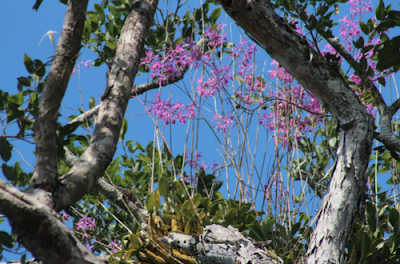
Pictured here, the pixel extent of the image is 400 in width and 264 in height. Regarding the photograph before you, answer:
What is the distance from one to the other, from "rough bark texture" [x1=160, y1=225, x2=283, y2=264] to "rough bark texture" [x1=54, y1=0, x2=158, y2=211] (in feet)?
2.14

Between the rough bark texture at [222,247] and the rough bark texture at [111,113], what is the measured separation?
2.14ft

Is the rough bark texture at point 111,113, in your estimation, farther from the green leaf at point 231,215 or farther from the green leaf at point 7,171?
the green leaf at point 231,215

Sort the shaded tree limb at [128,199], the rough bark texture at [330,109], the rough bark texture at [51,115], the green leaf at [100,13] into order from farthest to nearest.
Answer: the green leaf at [100,13], the shaded tree limb at [128,199], the rough bark texture at [330,109], the rough bark texture at [51,115]

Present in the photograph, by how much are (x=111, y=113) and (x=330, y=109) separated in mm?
1048

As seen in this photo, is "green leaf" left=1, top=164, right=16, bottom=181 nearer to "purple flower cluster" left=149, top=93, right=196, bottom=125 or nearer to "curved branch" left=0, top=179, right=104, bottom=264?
"curved branch" left=0, top=179, right=104, bottom=264

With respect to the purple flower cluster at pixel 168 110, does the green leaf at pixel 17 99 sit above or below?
below

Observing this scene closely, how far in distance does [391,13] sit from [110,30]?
1.92m

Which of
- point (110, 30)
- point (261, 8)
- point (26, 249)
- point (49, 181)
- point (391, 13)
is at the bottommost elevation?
point (26, 249)

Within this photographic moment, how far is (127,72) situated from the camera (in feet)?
4.03

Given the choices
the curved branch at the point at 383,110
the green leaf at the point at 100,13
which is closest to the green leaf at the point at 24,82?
the curved branch at the point at 383,110

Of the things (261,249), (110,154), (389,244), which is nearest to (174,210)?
(261,249)

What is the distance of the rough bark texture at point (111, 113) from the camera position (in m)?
0.91

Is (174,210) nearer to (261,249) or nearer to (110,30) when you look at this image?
(261,249)

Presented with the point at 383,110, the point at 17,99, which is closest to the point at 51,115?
the point at 17,99
